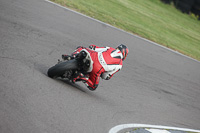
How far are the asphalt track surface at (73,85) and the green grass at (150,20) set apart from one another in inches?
55.0

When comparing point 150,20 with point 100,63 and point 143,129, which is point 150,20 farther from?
point 143,129

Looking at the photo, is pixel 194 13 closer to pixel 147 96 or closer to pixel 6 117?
pixel 147 96

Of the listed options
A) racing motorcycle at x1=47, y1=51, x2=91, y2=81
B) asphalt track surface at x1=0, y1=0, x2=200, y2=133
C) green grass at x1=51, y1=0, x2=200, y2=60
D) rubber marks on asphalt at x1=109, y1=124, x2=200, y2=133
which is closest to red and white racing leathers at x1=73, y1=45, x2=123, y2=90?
racing motorcycle at x1=47, y1=51, x2=91, y2=81

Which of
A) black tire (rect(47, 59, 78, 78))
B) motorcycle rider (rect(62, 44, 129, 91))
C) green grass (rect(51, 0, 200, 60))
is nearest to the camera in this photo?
black tire (rect(47, 59, 78, 78))

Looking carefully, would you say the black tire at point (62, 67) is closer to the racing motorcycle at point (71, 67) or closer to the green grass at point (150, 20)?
the racing motorcycle at point (71, 67)

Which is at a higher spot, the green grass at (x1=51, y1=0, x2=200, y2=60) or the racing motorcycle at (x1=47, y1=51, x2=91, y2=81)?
the racing motorcycle at (x1=47, y1=51, x2=91, y2=81)

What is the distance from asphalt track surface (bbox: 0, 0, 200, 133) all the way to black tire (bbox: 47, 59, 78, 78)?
18 cm

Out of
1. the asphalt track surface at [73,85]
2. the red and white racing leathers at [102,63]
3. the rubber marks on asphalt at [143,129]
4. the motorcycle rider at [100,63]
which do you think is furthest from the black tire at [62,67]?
the rubber marks on asphalt at [143,129]

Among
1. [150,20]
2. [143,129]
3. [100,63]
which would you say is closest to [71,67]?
[100,63]

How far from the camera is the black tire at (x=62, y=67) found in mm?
6375

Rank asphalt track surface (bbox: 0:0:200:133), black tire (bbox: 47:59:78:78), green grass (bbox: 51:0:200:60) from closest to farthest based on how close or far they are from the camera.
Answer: asphalt track surface (bbox: 0:0:200:133) → black tire (bbox: 47:59:78:78) → green grass (bbox: 51:0:200:60)

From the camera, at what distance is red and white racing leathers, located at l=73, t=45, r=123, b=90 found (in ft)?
22.2

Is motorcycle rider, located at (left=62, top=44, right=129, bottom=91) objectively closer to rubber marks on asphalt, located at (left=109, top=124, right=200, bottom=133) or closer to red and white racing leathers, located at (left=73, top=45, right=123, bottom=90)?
red and white racing leathers, located at (left=73, top=45, right=123, bottom=90)

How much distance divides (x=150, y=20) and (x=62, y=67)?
14.7m
